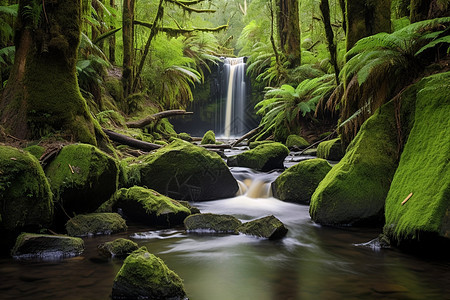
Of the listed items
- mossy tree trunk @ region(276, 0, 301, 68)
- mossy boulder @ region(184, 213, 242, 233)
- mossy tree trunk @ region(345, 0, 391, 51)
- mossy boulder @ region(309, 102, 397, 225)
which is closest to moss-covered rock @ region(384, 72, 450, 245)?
mossy boulder @ region(309, 102, 397, 225)

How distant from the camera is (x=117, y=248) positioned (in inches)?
136

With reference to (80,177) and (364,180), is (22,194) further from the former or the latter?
(364,180)

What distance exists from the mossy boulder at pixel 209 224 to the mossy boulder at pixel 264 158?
3.74 meters

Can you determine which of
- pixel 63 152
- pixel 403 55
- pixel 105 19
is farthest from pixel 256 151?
pixel 105 19

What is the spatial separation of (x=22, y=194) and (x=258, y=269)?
2.43m

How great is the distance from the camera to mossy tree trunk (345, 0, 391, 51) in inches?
249

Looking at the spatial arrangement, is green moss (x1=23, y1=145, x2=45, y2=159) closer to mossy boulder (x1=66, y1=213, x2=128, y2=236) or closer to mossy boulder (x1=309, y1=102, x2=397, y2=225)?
mossy boulder (x1=66, y1=213, x2=128, y2=236)

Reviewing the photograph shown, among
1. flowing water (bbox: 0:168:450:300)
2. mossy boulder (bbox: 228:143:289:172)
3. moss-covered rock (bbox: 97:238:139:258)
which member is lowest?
flowing water (bbox: 0:168:450:300)

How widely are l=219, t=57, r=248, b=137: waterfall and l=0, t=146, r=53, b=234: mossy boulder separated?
15.1 m

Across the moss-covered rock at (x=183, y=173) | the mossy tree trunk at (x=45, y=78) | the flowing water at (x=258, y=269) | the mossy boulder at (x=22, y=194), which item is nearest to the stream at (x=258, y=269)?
the flowing water at (x=258, y=269)

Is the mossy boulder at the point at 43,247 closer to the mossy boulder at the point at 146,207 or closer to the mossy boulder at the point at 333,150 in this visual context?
the mossy boulder at the point at 146,207

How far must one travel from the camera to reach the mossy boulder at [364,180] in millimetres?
4430

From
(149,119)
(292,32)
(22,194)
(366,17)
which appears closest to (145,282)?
(22,194)

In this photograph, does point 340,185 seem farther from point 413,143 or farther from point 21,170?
point 21,170
